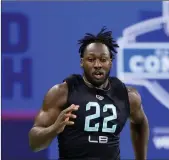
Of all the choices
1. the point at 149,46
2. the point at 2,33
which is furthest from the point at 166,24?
the point at 2,33

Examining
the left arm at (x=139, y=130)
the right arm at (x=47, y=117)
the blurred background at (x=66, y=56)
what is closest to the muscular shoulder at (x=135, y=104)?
the left arm at (x=139, y=130)

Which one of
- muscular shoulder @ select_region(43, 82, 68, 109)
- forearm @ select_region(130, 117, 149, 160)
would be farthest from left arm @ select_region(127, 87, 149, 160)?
muscular shoulder @ select_region(43, 82, 68, 109)

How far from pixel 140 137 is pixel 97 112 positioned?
503 millimetres

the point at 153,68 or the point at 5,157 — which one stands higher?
the point at 153,68

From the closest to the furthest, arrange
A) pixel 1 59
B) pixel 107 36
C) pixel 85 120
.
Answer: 1. pixel 85 120
2. pixel 107 36
3. pixel 1 59

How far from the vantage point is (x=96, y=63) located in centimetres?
267

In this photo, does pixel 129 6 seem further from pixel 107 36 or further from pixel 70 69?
pixel 107 36

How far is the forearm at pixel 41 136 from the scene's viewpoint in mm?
2471

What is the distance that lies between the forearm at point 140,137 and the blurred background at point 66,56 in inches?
39.0

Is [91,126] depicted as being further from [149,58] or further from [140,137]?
[149,58]

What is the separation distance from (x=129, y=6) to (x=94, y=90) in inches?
60.1

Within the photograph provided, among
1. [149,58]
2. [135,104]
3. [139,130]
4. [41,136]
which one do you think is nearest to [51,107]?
[41,136]

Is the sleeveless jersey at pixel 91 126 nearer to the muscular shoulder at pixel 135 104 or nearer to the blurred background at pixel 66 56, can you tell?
the muscular shoulder at pixel 135 104

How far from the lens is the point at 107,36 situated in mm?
2902
